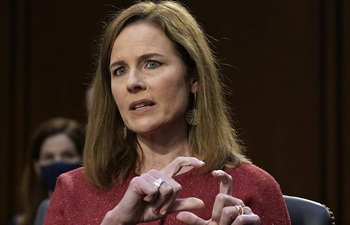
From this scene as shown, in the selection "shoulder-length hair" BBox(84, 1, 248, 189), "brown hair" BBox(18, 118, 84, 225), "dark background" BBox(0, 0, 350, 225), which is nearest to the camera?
"shoulder-length hair" BBox(84, 1, 248, 189)

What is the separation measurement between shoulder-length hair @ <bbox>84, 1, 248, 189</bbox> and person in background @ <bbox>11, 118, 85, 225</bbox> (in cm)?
135

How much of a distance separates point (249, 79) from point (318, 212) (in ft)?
6.63

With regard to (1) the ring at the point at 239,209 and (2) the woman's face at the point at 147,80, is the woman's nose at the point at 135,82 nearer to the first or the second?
(2) the woman's face at the point at 147,80

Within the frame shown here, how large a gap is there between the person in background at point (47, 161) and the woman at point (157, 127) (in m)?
1.36

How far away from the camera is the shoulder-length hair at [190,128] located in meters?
2.12

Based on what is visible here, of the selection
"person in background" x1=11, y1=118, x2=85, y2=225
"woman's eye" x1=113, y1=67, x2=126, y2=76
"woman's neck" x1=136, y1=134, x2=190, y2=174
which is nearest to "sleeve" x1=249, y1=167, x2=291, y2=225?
"woman's neck" x1=136, y1=134, x2=190, y2=174

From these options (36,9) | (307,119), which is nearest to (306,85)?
(307,119)

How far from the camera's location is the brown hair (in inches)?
138

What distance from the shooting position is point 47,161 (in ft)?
12.0

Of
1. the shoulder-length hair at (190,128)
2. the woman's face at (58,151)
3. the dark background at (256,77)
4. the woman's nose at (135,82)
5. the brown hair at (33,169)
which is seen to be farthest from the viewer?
the dark background at (256,77)

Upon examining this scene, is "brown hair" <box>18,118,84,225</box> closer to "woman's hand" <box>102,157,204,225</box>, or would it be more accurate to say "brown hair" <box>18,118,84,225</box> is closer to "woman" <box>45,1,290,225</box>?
"woman" <box>45,1,290,225</box>

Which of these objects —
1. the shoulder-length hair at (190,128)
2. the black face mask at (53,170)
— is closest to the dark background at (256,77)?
the black face mask at (53,170)

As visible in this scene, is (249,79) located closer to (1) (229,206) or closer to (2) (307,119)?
(2) (307,119)

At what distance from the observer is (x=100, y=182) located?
2.13 metres
